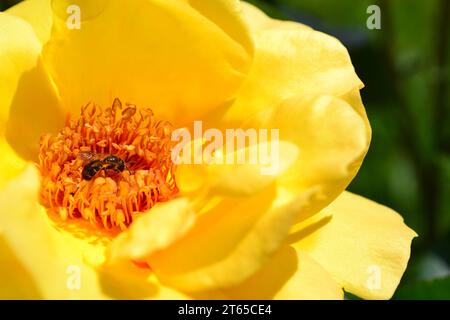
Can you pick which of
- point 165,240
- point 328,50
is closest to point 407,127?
point 328,50

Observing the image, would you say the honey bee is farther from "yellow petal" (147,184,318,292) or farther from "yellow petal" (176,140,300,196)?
"yellow petal" (147,184,318,292)

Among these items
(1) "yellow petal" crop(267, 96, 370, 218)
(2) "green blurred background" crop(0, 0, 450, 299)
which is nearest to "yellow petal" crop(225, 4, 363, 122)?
(1) "yellow petal" crop(267, 96, 370, 218)

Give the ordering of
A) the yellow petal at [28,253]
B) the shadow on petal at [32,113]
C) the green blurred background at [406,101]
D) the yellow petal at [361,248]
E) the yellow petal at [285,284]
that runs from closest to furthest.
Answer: the yellow petal at [28,253] < the yellow petal at [285,284] < the yellow petal at [361,248] < the shadow on petal at [32,113] < the green blurred background at [406,101]

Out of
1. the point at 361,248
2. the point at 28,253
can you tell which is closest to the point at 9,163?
the point at 28,253

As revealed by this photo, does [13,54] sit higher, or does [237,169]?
[13,54]

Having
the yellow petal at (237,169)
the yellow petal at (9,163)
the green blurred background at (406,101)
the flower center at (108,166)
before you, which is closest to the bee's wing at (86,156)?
the flower center at (108,166)

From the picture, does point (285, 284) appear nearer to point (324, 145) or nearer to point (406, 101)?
point (324, 145)

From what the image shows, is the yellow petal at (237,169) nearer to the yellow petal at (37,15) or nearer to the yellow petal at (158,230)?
the yellow petal at (158,230)

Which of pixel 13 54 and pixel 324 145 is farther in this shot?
pixel 13 54
